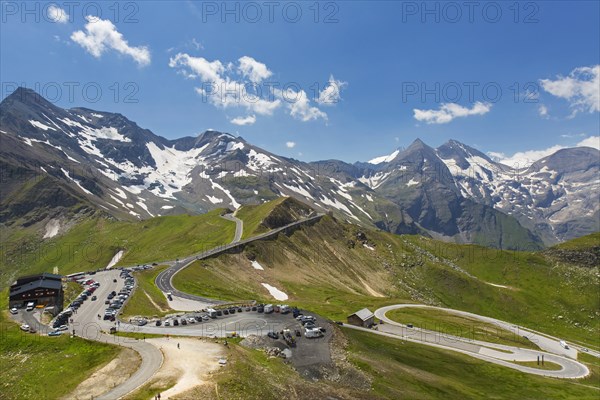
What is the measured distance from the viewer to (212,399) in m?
43.1

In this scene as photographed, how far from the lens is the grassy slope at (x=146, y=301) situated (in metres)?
88.2

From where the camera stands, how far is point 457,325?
124000mm

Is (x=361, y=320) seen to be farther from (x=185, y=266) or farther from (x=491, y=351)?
(x=185, y=266)

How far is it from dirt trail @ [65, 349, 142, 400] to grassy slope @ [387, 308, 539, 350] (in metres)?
85.8

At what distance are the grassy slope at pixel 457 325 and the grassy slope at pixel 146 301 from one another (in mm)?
68387

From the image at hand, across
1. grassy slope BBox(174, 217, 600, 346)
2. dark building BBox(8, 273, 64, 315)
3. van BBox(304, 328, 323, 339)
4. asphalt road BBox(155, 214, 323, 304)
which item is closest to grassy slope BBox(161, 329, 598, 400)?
van BBox(304, 328, 323, 339)

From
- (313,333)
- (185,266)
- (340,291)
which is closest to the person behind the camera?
(313,333)

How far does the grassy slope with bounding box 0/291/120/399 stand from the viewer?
167 feet

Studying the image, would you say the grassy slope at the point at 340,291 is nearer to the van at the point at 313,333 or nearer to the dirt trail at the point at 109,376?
the van at the point at 313,333

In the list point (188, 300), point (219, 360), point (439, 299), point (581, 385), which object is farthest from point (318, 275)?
point (219, 360)

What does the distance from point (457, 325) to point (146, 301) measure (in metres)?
91.7

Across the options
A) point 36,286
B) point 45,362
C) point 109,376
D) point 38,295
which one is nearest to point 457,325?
point 109,376

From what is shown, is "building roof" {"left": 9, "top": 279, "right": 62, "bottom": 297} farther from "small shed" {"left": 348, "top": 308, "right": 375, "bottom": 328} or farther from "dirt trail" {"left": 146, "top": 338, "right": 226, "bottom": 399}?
"small shed" {"left": 348, "top": 308, "right": 375, "bottom": 328}

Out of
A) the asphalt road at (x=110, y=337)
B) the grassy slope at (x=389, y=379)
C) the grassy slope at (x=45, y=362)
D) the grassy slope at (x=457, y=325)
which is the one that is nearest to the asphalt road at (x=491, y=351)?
the grassy slope at (x=457, y=325)
